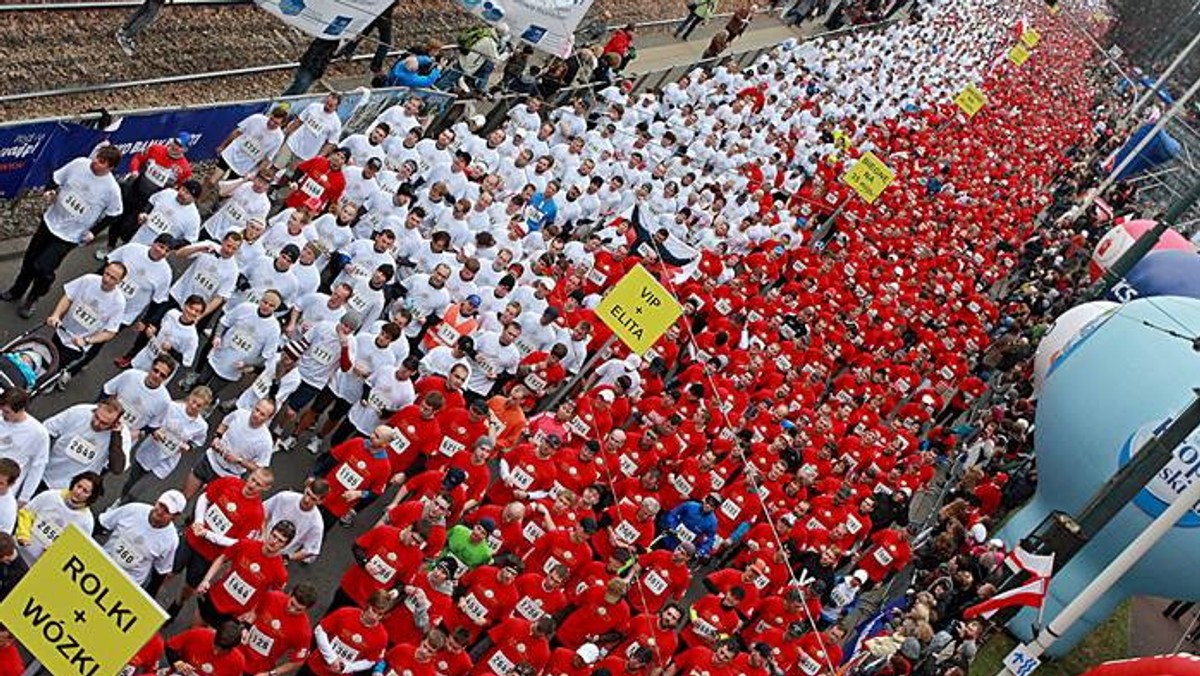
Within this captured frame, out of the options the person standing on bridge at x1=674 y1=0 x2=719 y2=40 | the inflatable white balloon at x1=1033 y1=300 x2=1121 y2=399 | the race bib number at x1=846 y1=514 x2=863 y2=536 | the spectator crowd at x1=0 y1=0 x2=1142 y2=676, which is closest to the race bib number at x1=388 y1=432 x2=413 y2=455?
the spectator crowd at x1=0 y1=0 x2=1142 y2=676

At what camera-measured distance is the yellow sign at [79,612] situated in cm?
662

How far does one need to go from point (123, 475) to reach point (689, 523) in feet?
18.7

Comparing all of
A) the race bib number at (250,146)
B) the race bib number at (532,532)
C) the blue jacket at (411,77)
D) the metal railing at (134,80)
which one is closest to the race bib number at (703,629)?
the race bib number at (532,532)

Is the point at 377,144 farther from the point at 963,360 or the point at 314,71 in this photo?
the point at 963,360

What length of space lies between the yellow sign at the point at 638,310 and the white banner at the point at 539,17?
272 inches

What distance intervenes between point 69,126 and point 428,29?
39.9 feet

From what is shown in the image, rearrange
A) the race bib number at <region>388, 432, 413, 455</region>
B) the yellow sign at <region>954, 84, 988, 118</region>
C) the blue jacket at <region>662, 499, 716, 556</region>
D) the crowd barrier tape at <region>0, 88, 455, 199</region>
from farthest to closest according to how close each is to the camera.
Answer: the yellow sign at <region>954, 84, 988, 118</region> → the blue jacket at <region>662, 499, 716, 556</region> → the crowd barrier tape at <region>0, 88, 455, 199</region> → the race bib number at <region>388, 432, 413, 455</region>

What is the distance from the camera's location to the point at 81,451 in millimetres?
9094

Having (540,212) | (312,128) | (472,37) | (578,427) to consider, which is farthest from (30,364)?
(472,37)

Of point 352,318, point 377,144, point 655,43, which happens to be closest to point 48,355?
point 352,318

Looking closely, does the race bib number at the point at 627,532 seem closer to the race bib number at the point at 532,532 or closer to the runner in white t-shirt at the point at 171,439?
the race bib number at the point at 532,532

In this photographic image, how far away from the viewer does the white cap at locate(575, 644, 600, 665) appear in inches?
403

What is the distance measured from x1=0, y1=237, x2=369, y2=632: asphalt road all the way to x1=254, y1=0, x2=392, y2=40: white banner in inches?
179

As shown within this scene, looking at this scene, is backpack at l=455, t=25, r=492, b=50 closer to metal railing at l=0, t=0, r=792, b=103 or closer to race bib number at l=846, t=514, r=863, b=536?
metal railing at l=0, t=0, r=792, b=103
